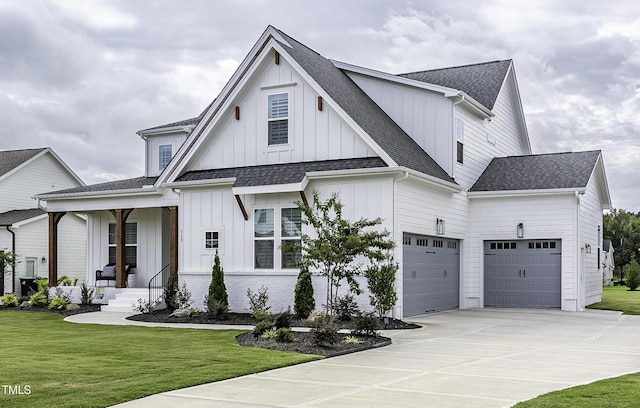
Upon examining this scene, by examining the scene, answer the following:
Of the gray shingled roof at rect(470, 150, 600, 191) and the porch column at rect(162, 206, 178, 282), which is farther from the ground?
the gray shingled roof at rect(470, 150, 600, 191)

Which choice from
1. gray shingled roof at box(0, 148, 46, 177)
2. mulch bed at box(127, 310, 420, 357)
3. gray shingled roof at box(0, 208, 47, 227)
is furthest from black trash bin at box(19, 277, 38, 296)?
mulch bed at box(127, 310, 420, 357)

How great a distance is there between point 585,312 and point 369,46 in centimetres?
1112

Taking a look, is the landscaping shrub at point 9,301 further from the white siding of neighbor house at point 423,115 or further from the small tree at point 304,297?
the white siding of neighbor house at point 423,115

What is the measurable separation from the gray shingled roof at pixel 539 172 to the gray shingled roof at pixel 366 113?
3148 mm

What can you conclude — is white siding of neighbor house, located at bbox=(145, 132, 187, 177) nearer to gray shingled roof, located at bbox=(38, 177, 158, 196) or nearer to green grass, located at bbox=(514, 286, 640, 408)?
gray shingled roof, located at bbox=(38, 177, 158, 196)

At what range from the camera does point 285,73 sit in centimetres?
2172

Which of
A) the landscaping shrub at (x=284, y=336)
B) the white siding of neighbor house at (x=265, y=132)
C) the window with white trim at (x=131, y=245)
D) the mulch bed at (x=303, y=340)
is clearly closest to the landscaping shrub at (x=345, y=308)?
the mulch bed at (x=303, y=340)

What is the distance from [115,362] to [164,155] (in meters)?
18.4

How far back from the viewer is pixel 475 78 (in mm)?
28531

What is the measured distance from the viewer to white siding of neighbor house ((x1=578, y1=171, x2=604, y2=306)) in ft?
83.3

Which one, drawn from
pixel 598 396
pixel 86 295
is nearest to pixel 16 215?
pixel 86 295

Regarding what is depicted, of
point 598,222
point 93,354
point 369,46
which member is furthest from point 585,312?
point 93,354

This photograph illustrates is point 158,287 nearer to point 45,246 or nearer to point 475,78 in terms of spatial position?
point 45,246

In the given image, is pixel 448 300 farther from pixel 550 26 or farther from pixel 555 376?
pixel 555 376
